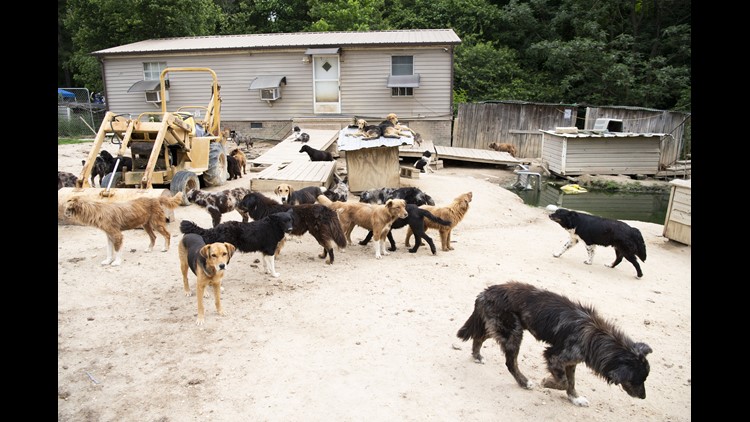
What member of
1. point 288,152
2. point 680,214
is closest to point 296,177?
point 288,152

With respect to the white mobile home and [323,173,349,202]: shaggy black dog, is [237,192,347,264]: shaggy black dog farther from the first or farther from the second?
the white mobile home

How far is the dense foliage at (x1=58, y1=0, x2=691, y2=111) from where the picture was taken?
26.8 metres

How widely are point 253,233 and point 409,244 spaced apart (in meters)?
3.32

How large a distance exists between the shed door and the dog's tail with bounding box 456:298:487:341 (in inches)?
772

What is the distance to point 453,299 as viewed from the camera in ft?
22.3

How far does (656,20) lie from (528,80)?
24.5 ft

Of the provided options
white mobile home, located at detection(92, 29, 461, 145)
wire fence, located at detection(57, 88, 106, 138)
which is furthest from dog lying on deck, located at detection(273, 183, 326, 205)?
wire fence, located at detection(57, 88, 106, 138)

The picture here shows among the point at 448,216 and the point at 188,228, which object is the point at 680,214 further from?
the point at 188,228

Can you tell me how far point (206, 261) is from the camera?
5734mm

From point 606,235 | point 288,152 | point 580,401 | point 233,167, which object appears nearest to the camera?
point 580,401

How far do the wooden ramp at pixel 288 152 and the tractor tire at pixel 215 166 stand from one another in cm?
123

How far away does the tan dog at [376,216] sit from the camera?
8.48m

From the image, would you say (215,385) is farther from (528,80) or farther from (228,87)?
(528,80)

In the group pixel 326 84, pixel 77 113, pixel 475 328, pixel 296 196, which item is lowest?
pixel 475 328
